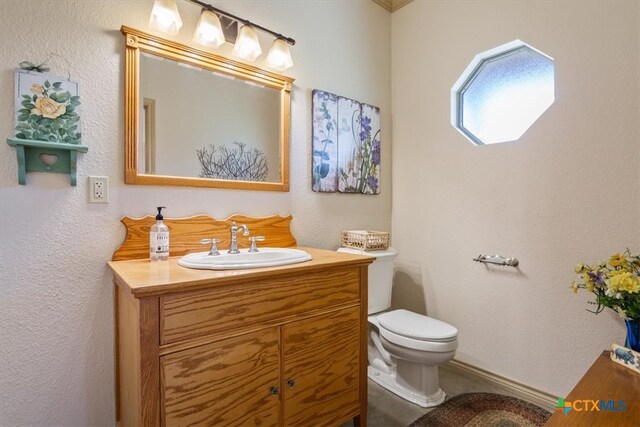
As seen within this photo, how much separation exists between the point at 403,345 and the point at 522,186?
1.13 meters

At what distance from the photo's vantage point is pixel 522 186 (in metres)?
1.86

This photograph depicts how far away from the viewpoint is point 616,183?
61.2 inches

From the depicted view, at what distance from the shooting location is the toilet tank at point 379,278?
2016 mm

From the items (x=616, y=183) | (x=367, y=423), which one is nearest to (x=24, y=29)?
(x=367, y=423)

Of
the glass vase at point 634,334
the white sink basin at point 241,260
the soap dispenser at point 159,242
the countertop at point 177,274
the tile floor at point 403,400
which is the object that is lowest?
the tile floor at point 403,400

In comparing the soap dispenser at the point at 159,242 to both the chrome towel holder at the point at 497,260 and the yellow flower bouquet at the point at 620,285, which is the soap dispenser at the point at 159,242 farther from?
the yellow flower bouquet at the point at 620,285

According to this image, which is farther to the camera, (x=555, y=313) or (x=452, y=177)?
(x=452, y=177)

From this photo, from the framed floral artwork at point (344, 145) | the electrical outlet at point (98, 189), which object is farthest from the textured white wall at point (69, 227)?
the framed floral artwork at point (344, 145)

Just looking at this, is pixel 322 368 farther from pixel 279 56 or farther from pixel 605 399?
pixel 279 56

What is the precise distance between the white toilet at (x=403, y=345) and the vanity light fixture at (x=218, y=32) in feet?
4.02

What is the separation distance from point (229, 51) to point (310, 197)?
3.06ft

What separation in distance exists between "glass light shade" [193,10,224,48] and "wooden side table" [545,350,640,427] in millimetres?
1969

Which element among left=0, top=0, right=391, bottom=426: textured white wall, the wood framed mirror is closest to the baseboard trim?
the wood framed mirror

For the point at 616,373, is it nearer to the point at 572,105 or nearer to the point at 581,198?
the point at 581,198
